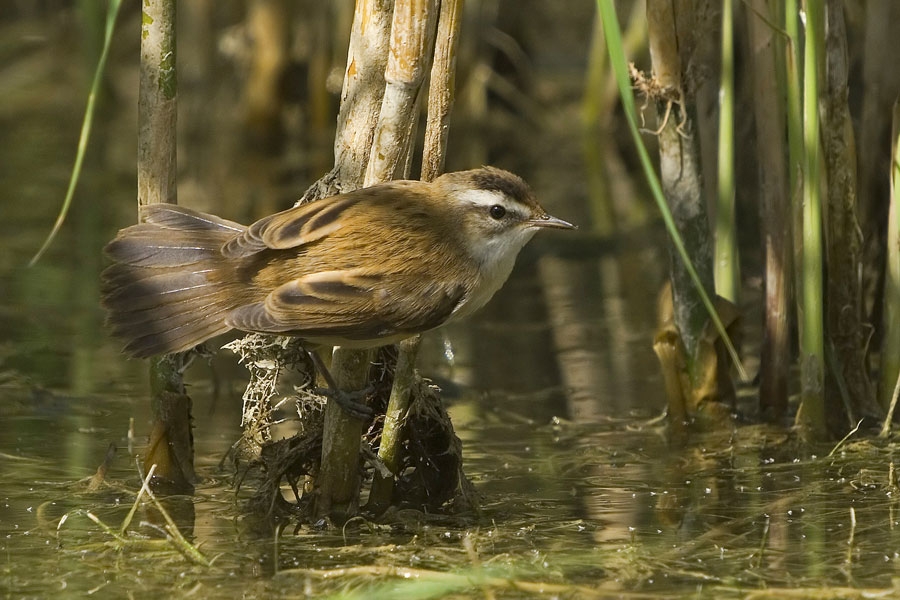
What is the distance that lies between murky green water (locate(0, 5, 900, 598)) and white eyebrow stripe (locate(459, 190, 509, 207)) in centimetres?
102

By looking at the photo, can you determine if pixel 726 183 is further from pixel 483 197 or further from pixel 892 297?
pixel 483 197

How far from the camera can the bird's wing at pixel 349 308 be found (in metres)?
4.01

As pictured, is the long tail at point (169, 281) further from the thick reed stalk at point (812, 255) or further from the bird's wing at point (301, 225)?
the thick reed stalk at point (812, 255)

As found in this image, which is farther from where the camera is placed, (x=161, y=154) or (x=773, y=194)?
(x=773, y=194)

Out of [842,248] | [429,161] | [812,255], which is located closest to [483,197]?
[429,161]

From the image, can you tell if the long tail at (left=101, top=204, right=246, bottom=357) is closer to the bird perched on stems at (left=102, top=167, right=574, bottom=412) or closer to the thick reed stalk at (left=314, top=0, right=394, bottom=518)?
the bird perched on stems at (left=102, top=167, right=574, bottom=412)

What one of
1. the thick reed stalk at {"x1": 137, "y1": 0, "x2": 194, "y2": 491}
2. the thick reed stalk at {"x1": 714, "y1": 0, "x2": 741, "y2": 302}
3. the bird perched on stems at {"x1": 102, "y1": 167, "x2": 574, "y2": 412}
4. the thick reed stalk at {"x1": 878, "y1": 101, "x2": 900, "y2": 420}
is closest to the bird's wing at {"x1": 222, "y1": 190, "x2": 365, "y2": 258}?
the bird perched on stems at {"x1": 102, "y1": 167, "x2": 574, "y2": 412}

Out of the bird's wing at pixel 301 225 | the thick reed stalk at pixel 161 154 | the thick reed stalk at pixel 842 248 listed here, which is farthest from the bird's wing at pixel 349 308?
the thick reed stalk at pixel 842 248

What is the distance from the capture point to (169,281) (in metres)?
4.36

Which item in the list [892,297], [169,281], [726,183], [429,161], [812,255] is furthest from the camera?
[726,183]

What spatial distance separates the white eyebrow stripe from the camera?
448cm

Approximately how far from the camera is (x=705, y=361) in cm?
539

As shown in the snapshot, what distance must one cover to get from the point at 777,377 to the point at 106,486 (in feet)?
8.58

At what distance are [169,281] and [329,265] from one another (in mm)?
548
